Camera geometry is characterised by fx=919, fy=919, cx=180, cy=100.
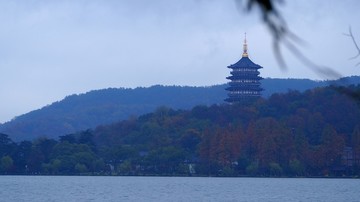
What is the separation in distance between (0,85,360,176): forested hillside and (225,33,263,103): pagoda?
515cm

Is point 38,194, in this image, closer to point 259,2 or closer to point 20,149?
point 20,149

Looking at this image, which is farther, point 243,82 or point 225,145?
point 243,82

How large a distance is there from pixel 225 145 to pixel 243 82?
21.1m

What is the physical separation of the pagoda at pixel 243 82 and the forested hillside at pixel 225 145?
203 inches

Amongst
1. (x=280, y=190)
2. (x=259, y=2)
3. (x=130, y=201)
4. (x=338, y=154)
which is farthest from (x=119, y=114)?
(x=259, y=2)

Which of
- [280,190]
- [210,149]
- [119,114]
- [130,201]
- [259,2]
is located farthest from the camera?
[119,114]

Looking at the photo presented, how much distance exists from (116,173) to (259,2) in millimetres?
70087

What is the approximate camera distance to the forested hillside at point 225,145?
62281 millimetres

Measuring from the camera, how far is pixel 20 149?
69.2 metres

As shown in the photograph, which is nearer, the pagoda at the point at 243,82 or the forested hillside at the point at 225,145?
the forested hillside at the point at 225,145

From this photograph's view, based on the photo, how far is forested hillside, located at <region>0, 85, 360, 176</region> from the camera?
204 feet

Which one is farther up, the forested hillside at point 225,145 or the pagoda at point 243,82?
the pagoda at point 243,82

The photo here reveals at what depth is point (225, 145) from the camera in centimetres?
6366

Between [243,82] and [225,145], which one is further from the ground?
[243,82]
